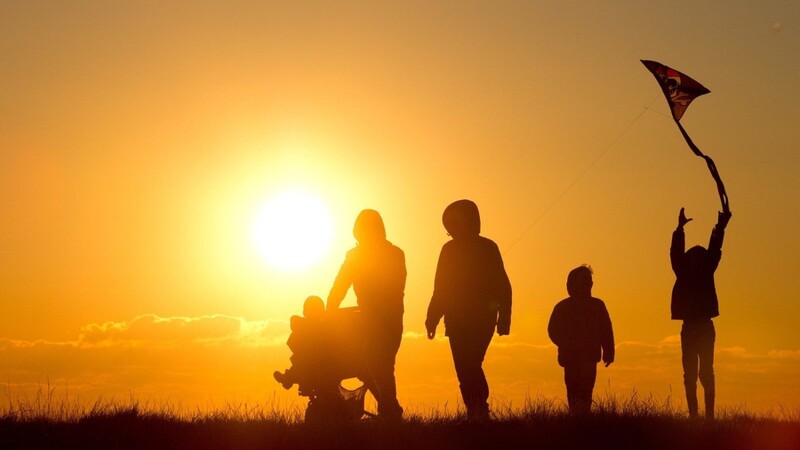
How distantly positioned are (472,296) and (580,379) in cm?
243

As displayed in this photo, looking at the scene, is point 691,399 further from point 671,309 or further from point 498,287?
Result: point 498,287

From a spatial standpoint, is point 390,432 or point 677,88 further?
point 677,88

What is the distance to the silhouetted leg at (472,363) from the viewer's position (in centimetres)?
1430

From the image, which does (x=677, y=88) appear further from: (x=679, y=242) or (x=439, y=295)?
(x=439, y=295)

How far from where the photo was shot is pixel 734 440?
12.4 m

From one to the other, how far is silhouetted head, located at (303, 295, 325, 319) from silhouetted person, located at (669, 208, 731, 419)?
521cm

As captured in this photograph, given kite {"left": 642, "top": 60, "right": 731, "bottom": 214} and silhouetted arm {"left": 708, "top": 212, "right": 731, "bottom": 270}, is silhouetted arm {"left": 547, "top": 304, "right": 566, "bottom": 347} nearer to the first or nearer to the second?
silhouetted arm {"left": 708, "top": 212, "right": 731, "bottom": 270}

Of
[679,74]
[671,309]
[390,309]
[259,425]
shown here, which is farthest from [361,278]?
[679,74]

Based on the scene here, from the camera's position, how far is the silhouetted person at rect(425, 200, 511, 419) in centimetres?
1430

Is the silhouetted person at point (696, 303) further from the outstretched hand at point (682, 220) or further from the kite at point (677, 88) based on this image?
the kite at point (677, 88)

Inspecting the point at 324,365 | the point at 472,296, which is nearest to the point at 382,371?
the point at 324,365

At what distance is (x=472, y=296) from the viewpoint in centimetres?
1433

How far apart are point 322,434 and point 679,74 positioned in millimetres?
10318

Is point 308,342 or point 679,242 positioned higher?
point 679,242
